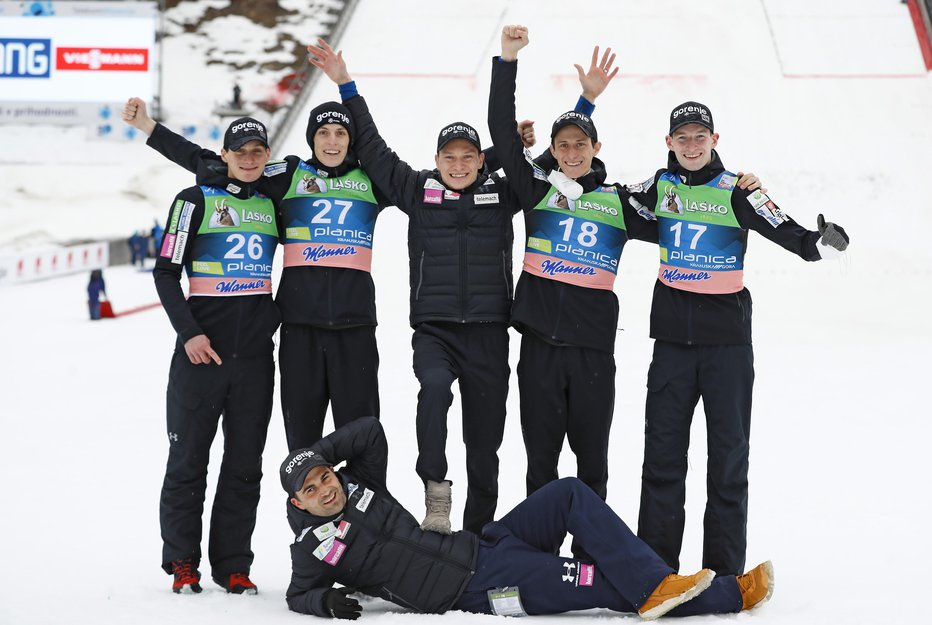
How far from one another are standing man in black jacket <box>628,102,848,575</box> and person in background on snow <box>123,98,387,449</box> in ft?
3.99

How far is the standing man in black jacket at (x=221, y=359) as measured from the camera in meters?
4.24

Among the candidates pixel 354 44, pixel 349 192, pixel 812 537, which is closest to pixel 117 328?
pixel 349 192

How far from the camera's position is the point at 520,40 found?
436cm

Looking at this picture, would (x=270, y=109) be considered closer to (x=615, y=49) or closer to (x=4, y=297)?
(x=615, y=49)

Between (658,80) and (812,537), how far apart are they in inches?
530

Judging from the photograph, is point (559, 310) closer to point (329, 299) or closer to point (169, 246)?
point (329, 299)

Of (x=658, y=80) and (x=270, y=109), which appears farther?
(x=270, y=109)

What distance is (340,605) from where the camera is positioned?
12.1 ft

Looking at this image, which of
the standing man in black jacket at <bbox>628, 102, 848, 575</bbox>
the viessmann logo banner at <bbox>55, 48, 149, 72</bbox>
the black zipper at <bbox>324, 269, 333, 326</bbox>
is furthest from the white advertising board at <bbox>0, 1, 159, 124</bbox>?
the standing man in black jacket at <bbox>628, 102, 848, 575</bbox>

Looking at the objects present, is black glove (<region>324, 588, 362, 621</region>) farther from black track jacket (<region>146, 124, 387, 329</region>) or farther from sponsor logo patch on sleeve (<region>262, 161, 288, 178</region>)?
sponsor logo patch on sleeve (<region>262, 161, 288, 178</region>)

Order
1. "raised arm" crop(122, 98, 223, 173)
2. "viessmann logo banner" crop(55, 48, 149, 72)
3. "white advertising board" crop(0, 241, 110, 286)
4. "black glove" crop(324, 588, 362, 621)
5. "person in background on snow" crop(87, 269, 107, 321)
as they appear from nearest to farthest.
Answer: "black glove" crop(324, 588, 362, 621), "raised arm" crop(122, 98, 223, 173), "person in background on snow" crop(87, 269, 107, 321), "white advertising board" crop(0, 241, 110, 286), "viessmann logo banner" crop(55, 48, 149, 72)

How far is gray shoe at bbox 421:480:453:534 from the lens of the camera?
380 cm

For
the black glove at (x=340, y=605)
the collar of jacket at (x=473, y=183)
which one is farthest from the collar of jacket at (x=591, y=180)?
the black glove at (x=340, y=605)

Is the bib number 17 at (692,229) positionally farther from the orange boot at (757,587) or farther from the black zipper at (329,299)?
the black zipper at (329,299)
